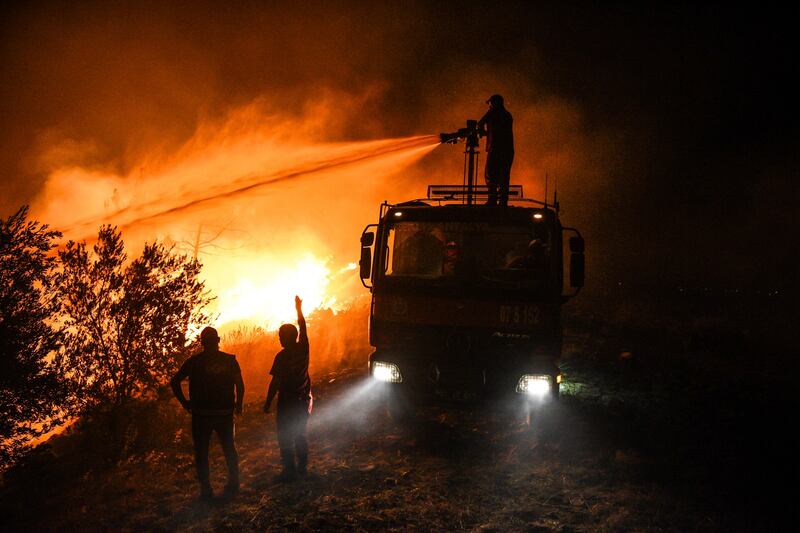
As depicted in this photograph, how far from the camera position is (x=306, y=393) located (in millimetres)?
5707

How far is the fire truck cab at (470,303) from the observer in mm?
6215

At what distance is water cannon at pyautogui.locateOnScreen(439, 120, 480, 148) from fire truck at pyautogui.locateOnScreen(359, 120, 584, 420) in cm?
313

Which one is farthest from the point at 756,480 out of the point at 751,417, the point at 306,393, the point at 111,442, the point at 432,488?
the point at 111,442

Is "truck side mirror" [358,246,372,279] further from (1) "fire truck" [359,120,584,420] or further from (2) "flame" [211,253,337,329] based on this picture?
(2) "flame" [211,253,337,329]

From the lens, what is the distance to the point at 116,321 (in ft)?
24.0

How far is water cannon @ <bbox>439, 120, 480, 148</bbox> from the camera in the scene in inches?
371

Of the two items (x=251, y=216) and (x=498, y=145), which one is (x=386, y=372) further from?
(x=251, y=216)

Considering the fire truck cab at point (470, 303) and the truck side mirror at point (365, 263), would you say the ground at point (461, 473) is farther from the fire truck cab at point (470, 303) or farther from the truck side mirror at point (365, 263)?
the truck side mirror at point (365, 263)

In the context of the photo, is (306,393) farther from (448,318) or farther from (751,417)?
(751,417)

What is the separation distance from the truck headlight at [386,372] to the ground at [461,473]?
0.85 meters

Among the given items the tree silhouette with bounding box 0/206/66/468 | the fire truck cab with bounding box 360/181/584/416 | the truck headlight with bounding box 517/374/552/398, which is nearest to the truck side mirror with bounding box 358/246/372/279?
the fire truck cab with bounding box 360/181/584/416

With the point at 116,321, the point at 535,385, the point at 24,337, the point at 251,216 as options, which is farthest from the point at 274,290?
the point at 535,385

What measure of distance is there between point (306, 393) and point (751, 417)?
7.69 m

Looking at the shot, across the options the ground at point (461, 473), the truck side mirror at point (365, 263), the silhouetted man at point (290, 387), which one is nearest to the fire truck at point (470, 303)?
the truck side mirror at point (365, 263)
